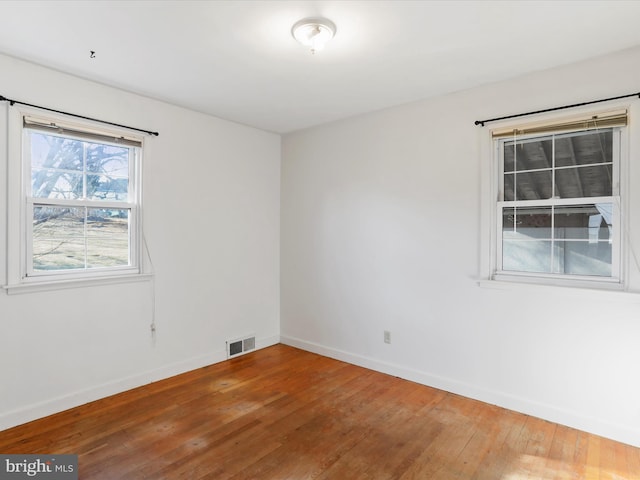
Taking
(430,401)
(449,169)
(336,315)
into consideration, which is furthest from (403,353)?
(449,169)

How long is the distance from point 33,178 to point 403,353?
3399mm

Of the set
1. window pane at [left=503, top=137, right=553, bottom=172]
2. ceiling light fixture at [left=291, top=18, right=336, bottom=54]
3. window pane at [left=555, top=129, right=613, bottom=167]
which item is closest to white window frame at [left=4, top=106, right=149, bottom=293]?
ceiling light fixture at [left=291, top=18, right=336, bottom=54]

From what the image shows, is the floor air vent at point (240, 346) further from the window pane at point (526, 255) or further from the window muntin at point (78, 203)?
the window pane at point (526, 255)

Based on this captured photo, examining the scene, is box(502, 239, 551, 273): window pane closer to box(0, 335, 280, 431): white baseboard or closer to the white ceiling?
the white ceiling

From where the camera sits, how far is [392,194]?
3572 mm

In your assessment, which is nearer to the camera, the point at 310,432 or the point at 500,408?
the point at 310,432

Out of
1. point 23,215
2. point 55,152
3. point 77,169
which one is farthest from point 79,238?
point 55,152

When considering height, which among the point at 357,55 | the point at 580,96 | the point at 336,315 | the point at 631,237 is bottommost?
the point at 336,315

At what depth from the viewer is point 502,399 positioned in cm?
291

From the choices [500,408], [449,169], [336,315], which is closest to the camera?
[500,408]

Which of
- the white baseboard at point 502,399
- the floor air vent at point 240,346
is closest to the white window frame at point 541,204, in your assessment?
the white baseboard at point 502,399

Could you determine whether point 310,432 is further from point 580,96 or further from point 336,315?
point 580,96

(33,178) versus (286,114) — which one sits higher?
(286,114)

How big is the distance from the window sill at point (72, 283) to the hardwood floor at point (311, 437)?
3.10 feet
